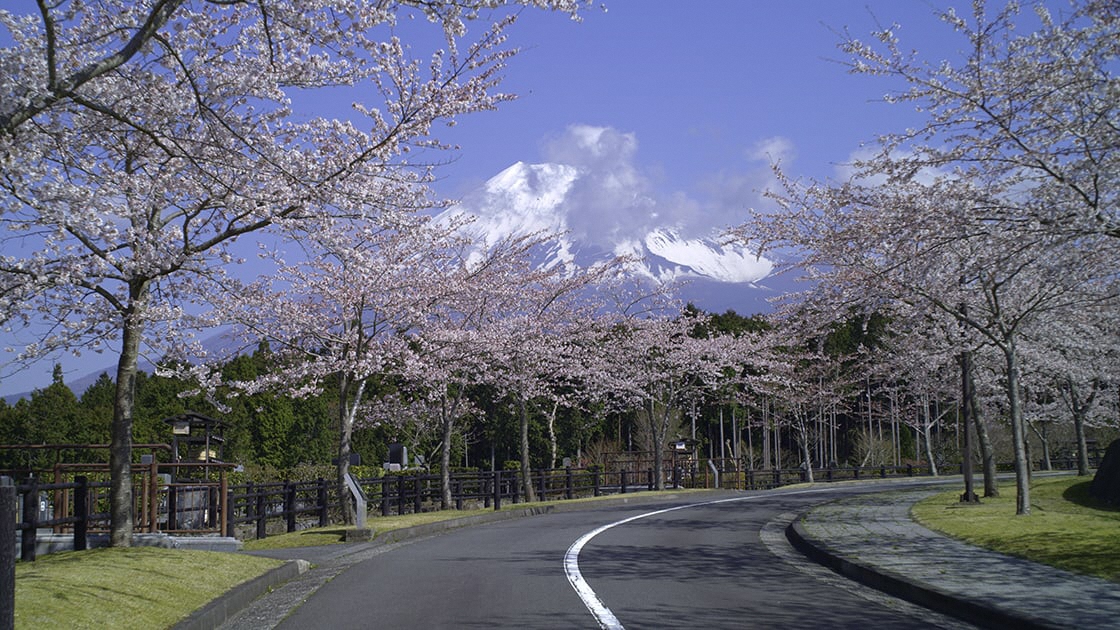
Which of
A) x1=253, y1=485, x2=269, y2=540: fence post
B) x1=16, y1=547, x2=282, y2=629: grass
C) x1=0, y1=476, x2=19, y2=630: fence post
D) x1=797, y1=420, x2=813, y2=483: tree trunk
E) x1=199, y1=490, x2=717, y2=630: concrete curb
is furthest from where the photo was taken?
x1=797, y1=420, x2=813, y2=483: tree trunk

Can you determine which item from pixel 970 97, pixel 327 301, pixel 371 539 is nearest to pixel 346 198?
pixel 970 97

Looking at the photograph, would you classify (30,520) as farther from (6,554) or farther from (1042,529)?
(1042,529)

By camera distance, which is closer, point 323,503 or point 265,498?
point 265,498

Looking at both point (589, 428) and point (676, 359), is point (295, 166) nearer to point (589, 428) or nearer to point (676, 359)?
point (676, 359)

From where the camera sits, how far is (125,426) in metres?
12.9

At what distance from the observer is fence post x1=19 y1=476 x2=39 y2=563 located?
1116 cm

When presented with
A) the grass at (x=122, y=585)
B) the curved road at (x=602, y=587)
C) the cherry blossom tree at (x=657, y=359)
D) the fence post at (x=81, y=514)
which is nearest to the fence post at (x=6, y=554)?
the grass at (x=122, y=585)

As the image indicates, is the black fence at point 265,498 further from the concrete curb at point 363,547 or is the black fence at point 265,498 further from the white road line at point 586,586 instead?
the white road line at point 586,586

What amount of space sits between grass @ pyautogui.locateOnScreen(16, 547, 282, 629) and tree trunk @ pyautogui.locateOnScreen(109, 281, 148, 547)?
738 millimetres

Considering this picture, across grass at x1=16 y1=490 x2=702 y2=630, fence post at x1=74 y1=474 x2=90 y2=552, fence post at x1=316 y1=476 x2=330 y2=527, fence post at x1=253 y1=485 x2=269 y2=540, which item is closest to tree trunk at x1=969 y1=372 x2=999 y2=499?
fence post at x1=316 y1=476 x2=330 y2=527

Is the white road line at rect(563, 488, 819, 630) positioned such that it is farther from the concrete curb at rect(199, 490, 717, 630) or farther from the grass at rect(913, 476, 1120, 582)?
the grass at rect(913, 476, 1120, 582)

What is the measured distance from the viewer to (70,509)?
59.9 feet

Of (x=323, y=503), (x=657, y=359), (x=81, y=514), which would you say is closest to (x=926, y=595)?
(x=81, y=514)

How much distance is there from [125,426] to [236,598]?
4179mm
